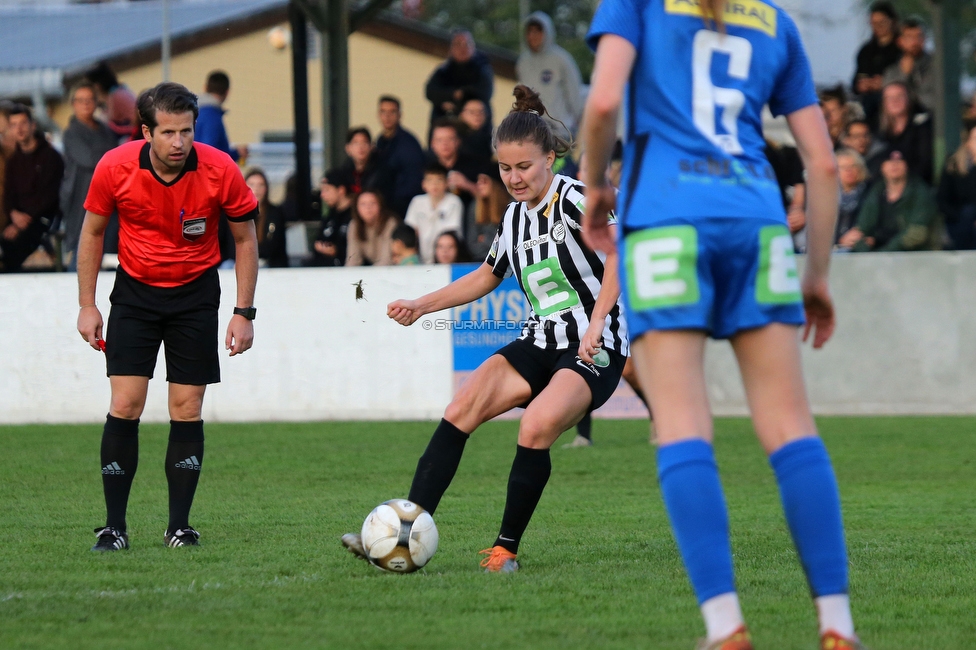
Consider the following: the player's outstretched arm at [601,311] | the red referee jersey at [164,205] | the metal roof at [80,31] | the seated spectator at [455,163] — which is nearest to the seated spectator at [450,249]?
the seated spectator at [455,163]

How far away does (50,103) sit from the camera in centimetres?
3628

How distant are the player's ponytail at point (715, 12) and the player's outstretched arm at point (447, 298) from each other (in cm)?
214

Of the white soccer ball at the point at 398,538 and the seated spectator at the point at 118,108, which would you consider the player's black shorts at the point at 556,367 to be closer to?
Result: the white soccer ball at the point at 398,538

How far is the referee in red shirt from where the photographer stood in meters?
6.17

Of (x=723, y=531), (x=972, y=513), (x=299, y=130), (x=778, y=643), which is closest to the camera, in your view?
(x=723, y=531)

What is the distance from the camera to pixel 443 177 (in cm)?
1276

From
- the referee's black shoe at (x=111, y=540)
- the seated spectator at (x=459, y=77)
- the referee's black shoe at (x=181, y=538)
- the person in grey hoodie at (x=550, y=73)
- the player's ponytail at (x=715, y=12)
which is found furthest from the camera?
the person in grey hoodie at (x=550, y=73)

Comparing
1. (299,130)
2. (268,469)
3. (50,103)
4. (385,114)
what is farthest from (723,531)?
(50,103)

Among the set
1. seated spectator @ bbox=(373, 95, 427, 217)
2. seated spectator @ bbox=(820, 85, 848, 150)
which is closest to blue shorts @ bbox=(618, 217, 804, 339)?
seated spectator @ bbox=(373, 95, 427, 217)

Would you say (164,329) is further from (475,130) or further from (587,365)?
(475,130)

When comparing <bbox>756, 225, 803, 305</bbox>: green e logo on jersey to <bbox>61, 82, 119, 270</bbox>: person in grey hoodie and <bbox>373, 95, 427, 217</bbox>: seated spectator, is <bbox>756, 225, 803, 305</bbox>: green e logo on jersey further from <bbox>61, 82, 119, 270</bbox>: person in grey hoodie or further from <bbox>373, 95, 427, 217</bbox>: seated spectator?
<bbox>61, 82, 119, 270</bbox>: person in grey hoodie

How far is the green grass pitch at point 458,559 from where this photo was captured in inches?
173

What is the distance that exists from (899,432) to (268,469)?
482 centimetres

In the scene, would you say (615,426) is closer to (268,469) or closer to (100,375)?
(268,469)
